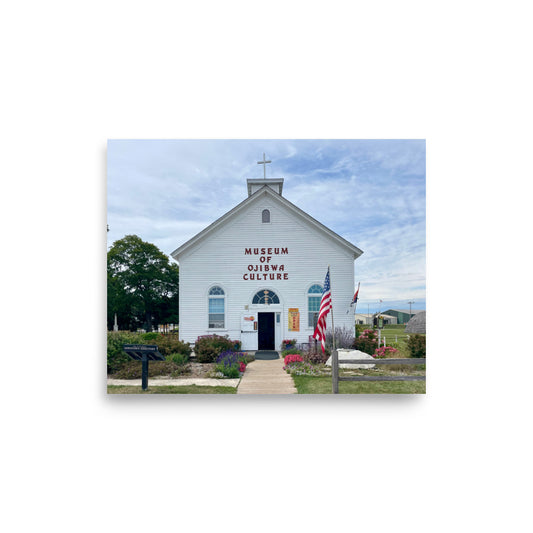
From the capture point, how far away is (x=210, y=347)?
500 centimetres

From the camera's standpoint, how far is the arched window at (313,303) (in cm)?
525

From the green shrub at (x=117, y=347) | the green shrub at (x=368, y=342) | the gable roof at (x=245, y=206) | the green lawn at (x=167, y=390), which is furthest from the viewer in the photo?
the gable roof at (x=245, y=206)

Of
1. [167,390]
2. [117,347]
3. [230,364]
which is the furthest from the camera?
[230,364]

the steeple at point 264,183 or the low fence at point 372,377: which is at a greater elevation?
the steeple at point 264,183

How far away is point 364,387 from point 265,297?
194cm

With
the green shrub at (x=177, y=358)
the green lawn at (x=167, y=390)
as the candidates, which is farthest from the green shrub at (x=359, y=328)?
the green shrub at (x=177, y=358)

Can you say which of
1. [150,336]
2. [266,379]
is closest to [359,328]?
[266,379]

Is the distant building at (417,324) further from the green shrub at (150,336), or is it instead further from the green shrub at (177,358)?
the green shrub at (150,336)

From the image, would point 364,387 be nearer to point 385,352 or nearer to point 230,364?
point 385,352

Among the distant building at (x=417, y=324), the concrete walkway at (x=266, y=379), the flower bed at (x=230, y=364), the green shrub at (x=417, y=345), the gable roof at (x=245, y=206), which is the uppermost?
the gable roof at (x=245, y=206)

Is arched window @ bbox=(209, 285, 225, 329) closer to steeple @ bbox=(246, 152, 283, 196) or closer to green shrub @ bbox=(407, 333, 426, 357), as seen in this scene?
steeple @ bbox=(246, 152, 283, 196)

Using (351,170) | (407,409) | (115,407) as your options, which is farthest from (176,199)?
(407,409)

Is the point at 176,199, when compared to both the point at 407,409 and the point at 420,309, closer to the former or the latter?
the point at 420,309

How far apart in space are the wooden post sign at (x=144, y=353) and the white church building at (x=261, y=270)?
539 mm
